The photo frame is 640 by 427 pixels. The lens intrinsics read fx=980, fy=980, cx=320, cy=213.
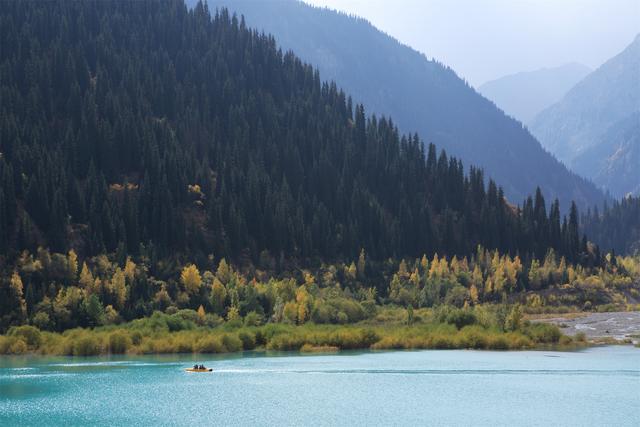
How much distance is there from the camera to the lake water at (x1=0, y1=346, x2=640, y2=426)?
234 feet

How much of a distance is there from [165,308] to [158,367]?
154 ft

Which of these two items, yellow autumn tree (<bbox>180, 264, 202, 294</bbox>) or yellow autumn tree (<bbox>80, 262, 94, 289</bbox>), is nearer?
yellow autumn tree (<bbox>80, 262, 94, 289</bbox>)

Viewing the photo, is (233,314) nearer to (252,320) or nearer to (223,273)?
(252,320)

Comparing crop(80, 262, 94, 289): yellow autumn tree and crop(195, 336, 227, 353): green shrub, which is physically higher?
crop(80, 262, 94, 289): yellow autumn tree

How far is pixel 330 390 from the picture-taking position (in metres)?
84.0

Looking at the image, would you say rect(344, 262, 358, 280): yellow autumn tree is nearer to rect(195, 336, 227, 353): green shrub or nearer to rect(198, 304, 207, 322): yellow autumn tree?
rect(198, 304, 207, 322): yellow autumn tree

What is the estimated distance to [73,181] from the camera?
582ft

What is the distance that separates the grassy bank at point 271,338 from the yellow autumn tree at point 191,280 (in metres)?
22.8

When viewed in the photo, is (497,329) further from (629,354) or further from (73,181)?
(73,181)

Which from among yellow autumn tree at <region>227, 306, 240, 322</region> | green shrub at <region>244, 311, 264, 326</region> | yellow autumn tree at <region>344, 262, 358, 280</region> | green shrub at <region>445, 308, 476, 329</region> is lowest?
green shrub at <region>445, 308, 476, 329</region>

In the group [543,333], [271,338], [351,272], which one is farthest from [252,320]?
[351,272]

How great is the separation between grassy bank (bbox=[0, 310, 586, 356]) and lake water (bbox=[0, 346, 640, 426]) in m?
7.14

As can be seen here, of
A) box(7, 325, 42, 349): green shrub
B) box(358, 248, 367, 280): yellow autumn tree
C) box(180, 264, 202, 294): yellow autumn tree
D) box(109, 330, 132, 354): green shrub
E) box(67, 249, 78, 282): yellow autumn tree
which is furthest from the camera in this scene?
box(358, 248, 367, 280): yellow autumn tree

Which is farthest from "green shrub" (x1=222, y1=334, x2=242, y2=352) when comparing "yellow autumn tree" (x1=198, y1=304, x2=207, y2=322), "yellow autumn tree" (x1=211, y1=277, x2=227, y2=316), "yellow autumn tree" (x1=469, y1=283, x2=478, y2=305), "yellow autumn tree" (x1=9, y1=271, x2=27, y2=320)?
"yellow autumn tree" (x1=469, y1=283, x2=478, y2=305)
